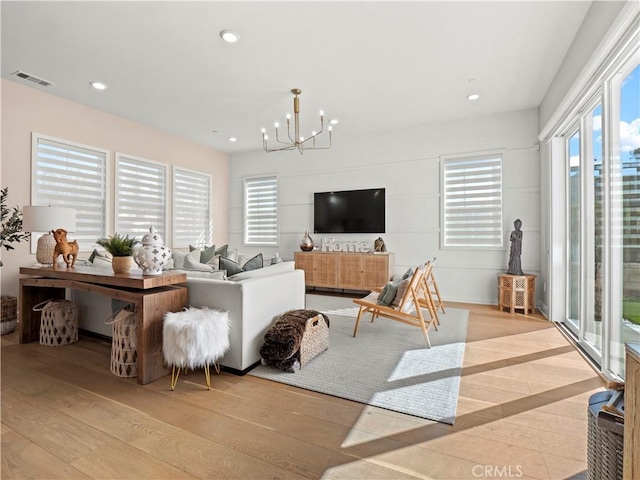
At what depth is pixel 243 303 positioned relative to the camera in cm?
239

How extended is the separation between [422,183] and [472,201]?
84 centimetres

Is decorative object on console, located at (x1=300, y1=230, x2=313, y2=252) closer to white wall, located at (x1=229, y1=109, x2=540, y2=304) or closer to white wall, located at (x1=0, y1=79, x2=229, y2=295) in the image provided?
white wall, located at (x1=229, y1=109, x2=540, y2=304)

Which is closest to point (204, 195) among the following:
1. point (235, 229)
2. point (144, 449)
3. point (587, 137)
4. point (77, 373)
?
point (235, 229)

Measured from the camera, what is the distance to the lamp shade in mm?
3215

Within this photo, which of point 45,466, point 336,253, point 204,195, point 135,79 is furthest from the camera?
point 204,195

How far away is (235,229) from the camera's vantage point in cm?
723

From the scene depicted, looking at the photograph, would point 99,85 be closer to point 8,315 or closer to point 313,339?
point 8,315

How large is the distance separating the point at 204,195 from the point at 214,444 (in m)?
5.76

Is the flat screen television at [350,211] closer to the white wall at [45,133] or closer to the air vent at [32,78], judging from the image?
the white wall at [45,133]

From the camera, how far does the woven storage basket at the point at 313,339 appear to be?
2.58 metres

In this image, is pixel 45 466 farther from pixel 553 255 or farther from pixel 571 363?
pixel 553 255

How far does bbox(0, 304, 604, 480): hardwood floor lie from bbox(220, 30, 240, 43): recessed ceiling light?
9.65 feet

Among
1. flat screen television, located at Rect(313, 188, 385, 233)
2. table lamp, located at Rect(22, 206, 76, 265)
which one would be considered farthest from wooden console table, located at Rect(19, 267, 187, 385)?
flat screen television, located at Rect(313, 188, 385, 233)

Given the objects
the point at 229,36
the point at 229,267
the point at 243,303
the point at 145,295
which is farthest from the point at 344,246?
the point at 145,295
